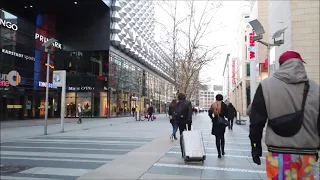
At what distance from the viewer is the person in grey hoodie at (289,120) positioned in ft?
9.45

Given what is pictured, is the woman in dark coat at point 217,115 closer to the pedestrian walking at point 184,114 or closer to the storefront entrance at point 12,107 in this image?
the pedestrian walking at point 184,114

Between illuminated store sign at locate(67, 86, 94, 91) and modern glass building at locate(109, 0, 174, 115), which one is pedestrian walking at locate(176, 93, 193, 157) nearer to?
modern glass building at locate(109, 0, 174, 115)

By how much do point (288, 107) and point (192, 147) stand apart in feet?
17.1

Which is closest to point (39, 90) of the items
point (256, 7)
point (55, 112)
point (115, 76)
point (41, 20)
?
point (55, 112)

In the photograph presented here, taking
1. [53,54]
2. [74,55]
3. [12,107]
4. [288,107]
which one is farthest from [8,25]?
[288,107]

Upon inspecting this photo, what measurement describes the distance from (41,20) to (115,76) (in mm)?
12055

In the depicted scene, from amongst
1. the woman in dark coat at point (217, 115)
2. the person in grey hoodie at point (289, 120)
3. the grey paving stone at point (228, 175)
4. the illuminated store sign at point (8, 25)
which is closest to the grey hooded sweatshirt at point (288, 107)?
the person in grey hoodie at point (289, 120)

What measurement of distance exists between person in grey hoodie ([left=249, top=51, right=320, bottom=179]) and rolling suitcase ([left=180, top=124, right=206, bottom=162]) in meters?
4.87

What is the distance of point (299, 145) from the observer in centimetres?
287

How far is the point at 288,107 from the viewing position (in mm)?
2930

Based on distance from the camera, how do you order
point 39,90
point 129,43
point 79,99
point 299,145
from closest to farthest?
1. point 299,145
2. point 39,90
3. point 79,99
4. point 129,43

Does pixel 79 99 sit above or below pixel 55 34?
below

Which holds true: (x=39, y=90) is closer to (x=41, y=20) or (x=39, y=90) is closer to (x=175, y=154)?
(x=41, y=20)

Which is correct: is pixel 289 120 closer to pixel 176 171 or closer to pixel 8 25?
pixel 176 171
